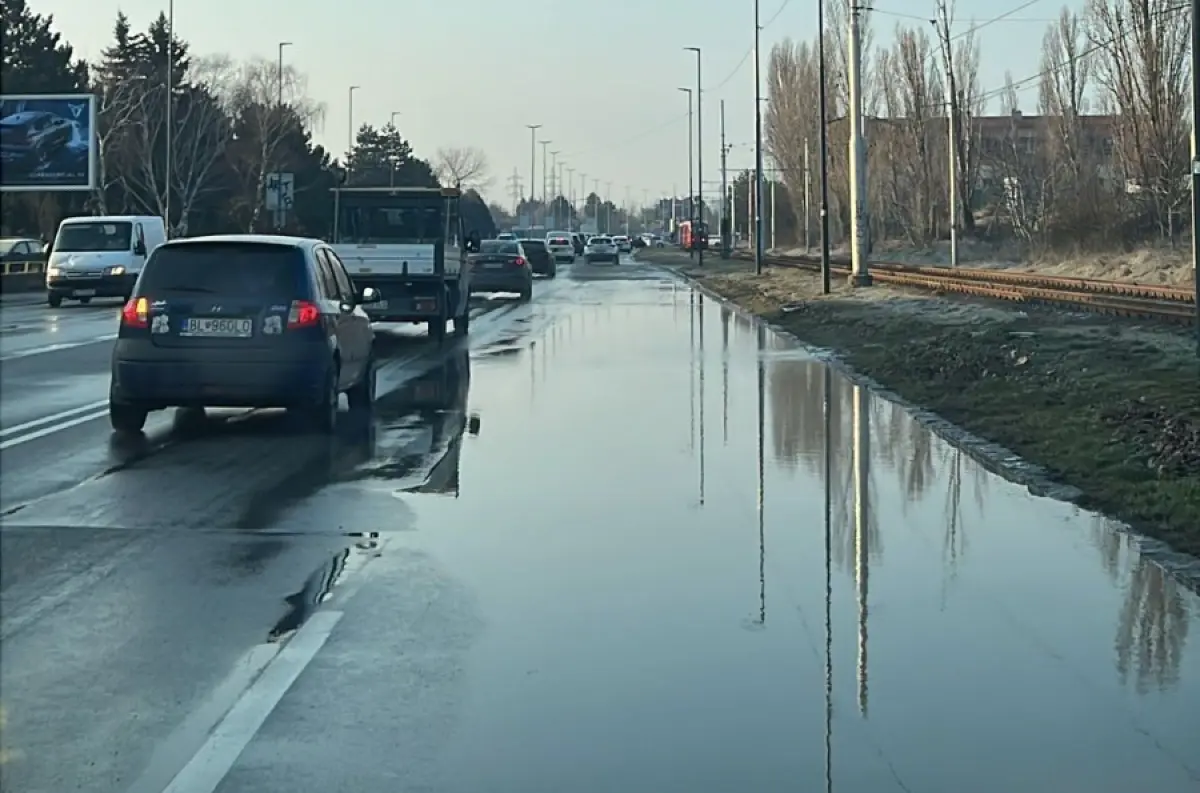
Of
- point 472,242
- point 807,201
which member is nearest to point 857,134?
point 472,242

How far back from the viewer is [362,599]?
312 inches

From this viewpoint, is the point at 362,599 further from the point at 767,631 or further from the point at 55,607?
the point at 767,631

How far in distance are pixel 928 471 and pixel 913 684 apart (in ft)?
19.2

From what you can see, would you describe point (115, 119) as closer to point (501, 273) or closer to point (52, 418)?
point (501, 273)

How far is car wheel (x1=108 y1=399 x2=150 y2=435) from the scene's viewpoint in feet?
46.1

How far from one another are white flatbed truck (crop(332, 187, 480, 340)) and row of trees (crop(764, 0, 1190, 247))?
1614cm

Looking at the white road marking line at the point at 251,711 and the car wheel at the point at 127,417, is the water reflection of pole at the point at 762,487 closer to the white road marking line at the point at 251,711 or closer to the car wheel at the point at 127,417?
the white road marking line at the point at 251,711

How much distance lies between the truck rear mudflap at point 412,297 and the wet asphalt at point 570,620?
11.9 meters

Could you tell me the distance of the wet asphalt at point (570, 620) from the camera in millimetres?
5578

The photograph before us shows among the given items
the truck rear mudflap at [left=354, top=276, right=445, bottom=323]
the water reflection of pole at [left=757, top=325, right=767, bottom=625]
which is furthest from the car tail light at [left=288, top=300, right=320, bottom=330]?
the truck rear mudflap at [left=354, top=276, right=445, bottom=323]

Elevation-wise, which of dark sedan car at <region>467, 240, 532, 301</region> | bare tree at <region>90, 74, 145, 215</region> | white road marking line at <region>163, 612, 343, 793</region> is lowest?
white road marking line at <region>163, 612, 343, 793</region>

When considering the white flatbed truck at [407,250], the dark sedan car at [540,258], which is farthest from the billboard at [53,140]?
the white flatbed truck at [407,250]

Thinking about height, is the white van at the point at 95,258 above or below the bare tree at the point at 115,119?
below

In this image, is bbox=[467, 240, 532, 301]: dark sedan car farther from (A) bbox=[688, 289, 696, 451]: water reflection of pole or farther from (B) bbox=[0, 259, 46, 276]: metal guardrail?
(B) bbox=[0, 259, 46, 276]: metal guardrail
